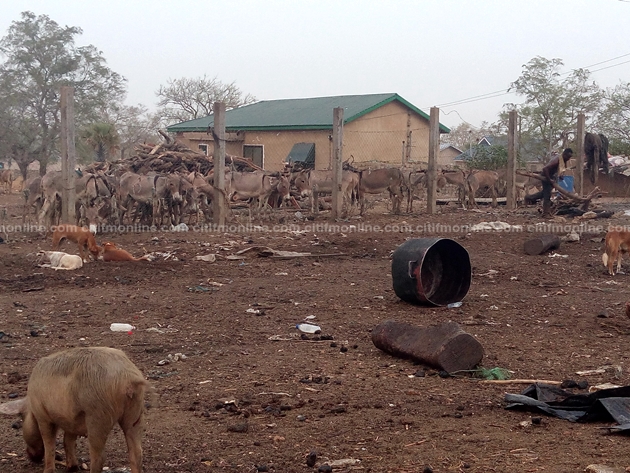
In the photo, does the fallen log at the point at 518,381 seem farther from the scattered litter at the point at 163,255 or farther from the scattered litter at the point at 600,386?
the scattered litter at the point at 163,255

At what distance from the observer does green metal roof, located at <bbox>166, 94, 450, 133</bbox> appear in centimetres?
3456

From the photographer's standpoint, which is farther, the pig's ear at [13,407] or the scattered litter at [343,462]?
the pig's ear at [13,407]

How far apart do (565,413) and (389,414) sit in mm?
1197

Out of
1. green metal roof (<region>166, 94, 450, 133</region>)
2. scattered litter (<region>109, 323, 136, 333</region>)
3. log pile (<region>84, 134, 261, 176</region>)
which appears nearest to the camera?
scattered litter (<region>109, 323, 136, 333</region>)

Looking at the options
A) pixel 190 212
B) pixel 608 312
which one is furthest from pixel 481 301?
pixel 190 212

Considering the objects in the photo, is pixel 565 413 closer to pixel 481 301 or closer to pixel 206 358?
pixel 206 358

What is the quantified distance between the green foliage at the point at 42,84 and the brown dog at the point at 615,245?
29.9 meters

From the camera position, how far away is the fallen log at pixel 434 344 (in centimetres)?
664

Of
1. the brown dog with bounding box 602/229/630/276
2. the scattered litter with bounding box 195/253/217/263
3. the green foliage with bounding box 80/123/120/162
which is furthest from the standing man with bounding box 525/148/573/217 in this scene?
the green foliage with bounding box 80/123/120/162

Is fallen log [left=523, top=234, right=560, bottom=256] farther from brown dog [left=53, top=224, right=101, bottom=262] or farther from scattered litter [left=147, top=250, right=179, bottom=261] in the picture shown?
brown dog [left=53, top=224, right=101, bottom=262]

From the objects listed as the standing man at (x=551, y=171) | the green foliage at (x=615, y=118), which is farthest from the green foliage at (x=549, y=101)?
the standing man at (x=551, y=171)

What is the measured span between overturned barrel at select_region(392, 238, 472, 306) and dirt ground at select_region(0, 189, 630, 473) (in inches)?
11.3

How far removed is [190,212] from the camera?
20953 millimetres

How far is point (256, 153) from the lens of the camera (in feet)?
120
